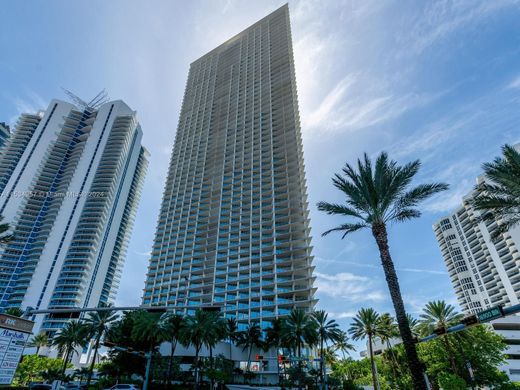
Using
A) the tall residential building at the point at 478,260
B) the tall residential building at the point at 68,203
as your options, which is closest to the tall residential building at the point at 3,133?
the tall residential building at the point at 68,203

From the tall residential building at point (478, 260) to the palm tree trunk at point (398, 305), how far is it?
72856 mm

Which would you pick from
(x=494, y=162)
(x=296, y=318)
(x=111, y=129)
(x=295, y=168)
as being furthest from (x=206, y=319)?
(x=111, y=129)

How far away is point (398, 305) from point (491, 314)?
5691 millimetres

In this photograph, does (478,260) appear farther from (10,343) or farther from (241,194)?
(10,343)

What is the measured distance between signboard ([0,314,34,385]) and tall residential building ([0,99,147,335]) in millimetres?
105148

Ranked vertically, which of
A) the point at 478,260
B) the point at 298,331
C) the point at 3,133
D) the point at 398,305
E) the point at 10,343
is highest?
the point at 3,133

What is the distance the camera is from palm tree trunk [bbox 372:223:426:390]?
14.9 meters

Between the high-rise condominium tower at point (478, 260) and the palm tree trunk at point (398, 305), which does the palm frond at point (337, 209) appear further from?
the high-rise condominium tower at point (478, 260)

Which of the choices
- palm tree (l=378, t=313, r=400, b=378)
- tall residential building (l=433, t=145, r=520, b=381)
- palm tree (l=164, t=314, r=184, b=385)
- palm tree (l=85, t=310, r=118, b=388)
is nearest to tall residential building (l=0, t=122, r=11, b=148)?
palm tree (l=85, t=310, r=118, b=388)

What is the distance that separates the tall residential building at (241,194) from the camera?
72.6 metres

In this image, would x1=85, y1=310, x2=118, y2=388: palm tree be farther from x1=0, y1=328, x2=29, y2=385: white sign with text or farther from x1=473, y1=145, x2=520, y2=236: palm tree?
x1=473, y1=145, x2=520, y2=236: palm tree

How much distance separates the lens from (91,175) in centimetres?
12875

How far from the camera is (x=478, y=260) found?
11288 cm

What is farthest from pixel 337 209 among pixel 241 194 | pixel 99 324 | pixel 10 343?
pixel 241 194
